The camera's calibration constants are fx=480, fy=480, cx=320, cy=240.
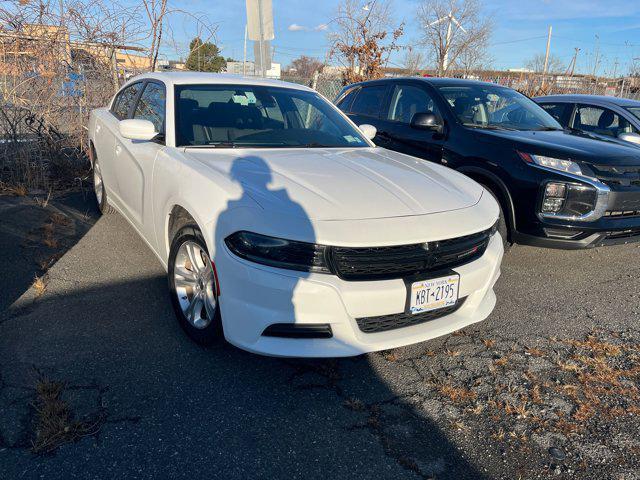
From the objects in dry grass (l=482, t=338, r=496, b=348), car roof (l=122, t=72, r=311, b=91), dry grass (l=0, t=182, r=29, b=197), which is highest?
car roof (l=122, t=72, r=311, b=91)

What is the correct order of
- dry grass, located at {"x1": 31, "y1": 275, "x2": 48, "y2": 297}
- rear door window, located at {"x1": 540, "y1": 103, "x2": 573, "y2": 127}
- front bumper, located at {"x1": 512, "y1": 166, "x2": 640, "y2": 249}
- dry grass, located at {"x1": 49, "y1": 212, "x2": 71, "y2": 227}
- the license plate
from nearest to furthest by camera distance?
the license plate
dry grass, located at {"x1": 31, "y1": 275, "x2": 48, "y2": 297}
front bumper, located at {"x1": 512, "y1": 166, "x2": 640, "y2": 249}
dry grass, located at {"x1": 49, "y1": 212, "x2": 71, "y2": 227}
rear door window, located at {"x1": 540, "y1": 103, "x2": 573, "y2": 127}

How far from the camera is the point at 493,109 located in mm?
5293

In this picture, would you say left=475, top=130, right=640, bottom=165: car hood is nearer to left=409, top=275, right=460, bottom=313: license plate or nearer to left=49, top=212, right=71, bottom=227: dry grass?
left=409, top=275, right=460, bottom=313: license plate

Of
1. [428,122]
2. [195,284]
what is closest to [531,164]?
[428,122]

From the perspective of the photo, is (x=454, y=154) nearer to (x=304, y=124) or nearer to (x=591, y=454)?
(x=304, y=124)

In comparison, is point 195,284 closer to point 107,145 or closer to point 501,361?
point 501,361

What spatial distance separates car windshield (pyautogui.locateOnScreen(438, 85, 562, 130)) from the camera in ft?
16.6

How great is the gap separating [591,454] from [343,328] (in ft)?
4.19

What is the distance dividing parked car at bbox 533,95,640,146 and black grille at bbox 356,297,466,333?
220 inches

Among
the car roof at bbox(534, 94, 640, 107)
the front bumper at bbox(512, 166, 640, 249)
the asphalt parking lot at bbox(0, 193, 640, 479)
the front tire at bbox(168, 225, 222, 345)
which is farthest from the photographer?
the car roof at bbox(534, 94, 640, 107)

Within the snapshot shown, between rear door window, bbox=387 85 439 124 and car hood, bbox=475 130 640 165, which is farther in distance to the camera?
rear door window, bbox=387 85 439 124

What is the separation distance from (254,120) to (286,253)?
174 centimetres

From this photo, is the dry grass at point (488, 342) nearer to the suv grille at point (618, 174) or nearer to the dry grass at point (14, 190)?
the suv grille at point (618, 174)

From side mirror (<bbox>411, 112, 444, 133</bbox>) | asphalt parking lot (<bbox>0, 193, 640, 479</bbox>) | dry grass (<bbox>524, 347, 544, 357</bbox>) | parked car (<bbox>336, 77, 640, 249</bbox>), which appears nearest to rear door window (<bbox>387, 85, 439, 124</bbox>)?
parked car (<bbox>336, 77, 640, 249</bbox>)
